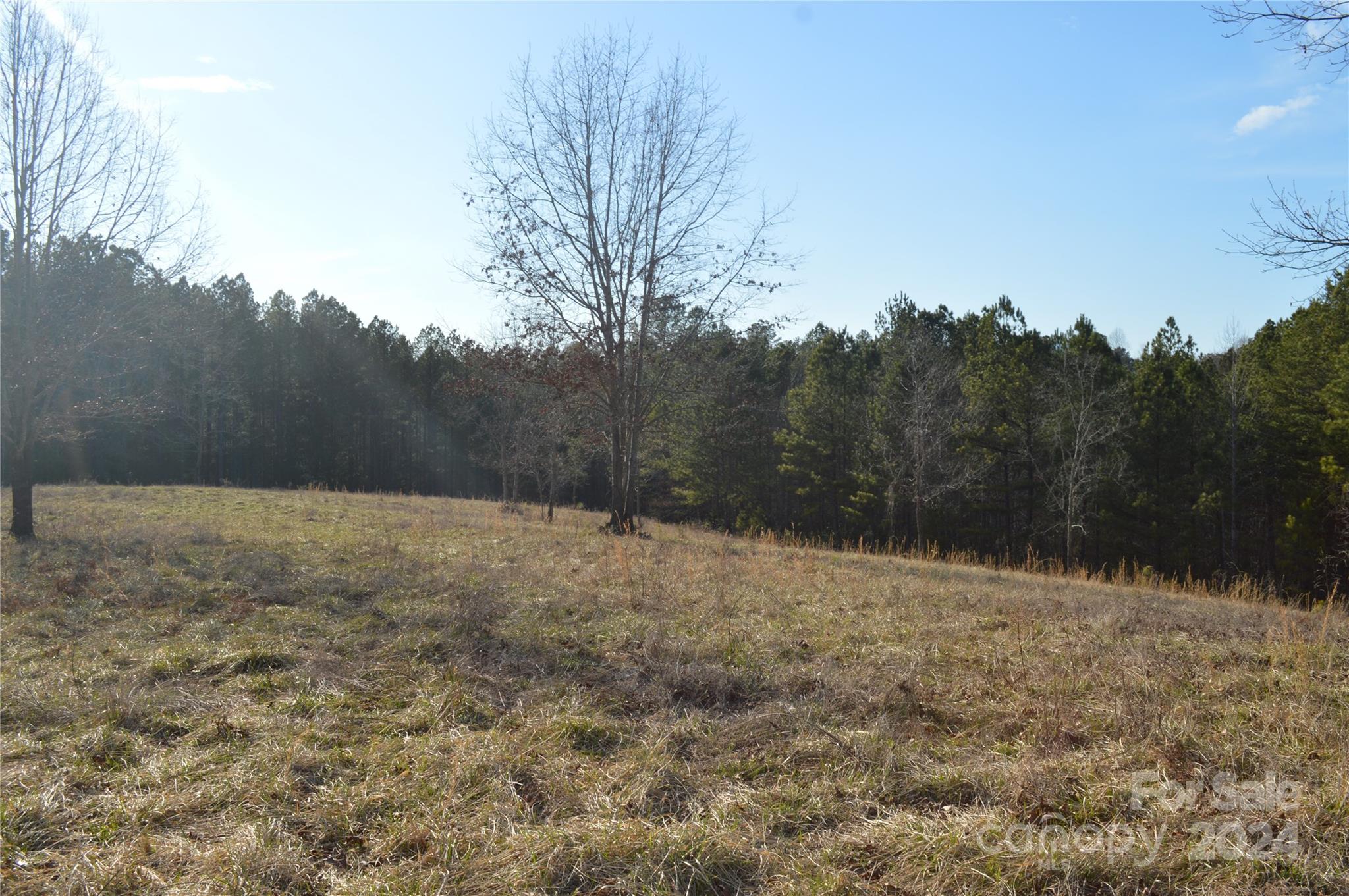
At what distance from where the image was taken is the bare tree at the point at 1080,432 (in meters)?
26.6

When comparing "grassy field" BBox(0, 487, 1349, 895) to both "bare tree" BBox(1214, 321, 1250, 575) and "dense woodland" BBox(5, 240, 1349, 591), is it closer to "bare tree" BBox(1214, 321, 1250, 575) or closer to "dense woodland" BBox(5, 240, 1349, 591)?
"dense woodland" BBox(5, 240, 1349, 591)

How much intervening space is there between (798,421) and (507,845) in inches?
1325

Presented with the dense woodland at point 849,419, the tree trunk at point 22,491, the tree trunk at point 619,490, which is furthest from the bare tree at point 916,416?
the tree trunk at point 22,491

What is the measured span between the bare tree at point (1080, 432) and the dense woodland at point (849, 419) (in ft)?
0.50

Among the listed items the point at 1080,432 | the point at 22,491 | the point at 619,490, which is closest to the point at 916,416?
the point at 1080,432

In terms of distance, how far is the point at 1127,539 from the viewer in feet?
99.9

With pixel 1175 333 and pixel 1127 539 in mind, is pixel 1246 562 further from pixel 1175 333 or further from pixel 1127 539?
pixel 1175 333

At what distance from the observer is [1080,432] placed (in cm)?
2627

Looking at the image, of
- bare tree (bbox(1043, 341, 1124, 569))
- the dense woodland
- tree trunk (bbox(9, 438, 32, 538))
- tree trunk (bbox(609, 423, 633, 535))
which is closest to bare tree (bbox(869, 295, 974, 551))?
the dense woodland

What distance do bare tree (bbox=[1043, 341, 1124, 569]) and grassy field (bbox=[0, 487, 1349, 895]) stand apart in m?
20.4

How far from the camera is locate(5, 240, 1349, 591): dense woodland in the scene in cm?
1605

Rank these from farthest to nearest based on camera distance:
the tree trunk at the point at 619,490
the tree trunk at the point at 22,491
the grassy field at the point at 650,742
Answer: the tree trunk at the point at 619,490, the tree trunk at the point at 22,491, the grassy field at the point at 650,742

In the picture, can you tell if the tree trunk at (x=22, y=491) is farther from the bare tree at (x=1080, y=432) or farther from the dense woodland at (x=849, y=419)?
the bare tree at (x=1080, y=432)

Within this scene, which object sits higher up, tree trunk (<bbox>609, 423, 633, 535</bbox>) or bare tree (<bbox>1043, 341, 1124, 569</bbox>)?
bare tree (<bbox>1043, 341, 1124, 569</bbox>)
